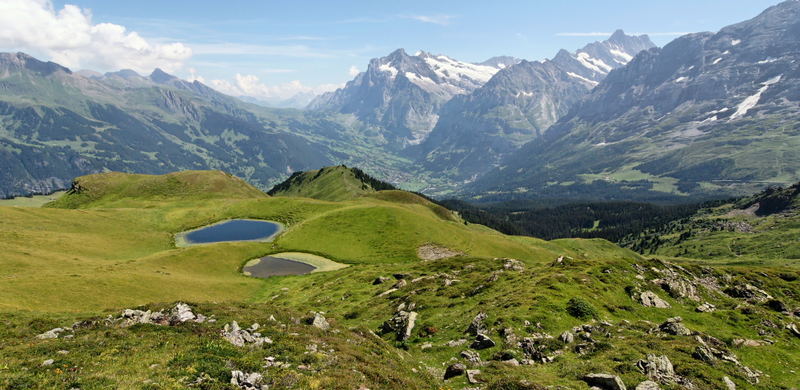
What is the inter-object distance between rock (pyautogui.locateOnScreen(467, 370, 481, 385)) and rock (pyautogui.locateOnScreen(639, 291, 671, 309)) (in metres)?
28.8

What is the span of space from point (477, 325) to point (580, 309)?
10994 millimetres

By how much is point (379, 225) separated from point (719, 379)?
10254 centimetres

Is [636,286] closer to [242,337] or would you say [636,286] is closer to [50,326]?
[242,337]

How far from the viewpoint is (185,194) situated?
188 meters

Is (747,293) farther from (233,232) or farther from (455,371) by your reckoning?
(233,232)

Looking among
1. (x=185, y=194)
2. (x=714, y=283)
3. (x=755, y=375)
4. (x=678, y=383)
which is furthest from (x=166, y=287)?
(x=185, y=194)

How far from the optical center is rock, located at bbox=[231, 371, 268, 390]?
66.8ft

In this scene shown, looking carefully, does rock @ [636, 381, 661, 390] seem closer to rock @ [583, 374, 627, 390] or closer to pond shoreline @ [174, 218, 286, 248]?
rock @ [583, 374, 627, 390]

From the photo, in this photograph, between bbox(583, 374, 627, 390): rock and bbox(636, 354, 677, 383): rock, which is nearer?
bbox(583, 374, 627, 390): rock

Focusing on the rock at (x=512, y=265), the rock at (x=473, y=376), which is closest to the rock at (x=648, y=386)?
the rock at (x=473, y=376)

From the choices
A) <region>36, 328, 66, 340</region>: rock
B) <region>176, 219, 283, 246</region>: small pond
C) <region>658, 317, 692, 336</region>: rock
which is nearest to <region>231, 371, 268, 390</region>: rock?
<region>36, 328, 66, 340</region>: rock

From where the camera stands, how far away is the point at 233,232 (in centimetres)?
12900

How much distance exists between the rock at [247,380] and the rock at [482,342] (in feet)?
65.1

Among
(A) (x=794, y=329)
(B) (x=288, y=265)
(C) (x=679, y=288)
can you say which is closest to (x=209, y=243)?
(B) (x=288, y=265)
